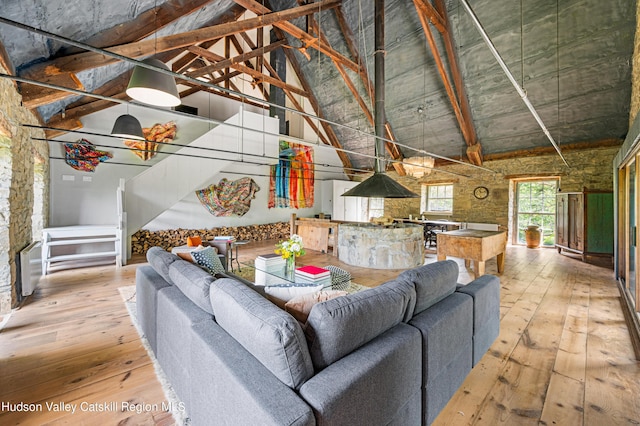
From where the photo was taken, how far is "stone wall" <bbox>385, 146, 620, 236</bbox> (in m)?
6.52

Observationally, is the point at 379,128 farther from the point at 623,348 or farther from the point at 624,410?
the point at 624,410

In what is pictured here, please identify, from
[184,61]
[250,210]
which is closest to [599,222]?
[250,210]

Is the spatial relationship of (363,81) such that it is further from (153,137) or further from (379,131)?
(153,137)

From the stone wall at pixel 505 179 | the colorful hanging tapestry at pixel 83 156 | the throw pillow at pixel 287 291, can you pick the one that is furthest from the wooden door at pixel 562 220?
the colorful hanging tapestry at pixel 83 156

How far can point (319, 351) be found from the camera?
3.99 ft

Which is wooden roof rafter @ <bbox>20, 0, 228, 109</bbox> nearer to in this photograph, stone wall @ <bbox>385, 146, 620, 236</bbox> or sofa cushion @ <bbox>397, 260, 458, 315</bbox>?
sofa cushion @ <bbox>397, 260, 458, 315</bbox>

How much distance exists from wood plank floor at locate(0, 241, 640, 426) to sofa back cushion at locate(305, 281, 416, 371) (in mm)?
865

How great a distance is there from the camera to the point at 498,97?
6.51 metres

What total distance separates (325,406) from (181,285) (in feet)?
4.60

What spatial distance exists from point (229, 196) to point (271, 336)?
25.0 feet

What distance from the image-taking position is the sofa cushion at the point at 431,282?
1.77m

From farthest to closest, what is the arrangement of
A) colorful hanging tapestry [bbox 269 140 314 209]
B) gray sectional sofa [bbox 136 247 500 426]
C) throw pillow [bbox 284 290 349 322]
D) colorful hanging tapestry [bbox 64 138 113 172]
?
colorful hanging tapestry [bbox 269 140 314 209] < colorful hanging tapestry [bbox 64 138 113 172] < throw pillow [bbox 284 290 349 322] < gray sectional sofa [bbox 136 247 500 426]

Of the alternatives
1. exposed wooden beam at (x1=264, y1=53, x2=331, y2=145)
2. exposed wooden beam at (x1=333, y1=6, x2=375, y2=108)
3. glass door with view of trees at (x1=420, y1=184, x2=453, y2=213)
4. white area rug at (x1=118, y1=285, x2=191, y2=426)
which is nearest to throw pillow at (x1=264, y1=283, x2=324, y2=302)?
white area rug at (x1=118, y1=285, x2=191, y2=426)

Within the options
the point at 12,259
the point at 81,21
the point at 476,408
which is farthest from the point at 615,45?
the point at 12,259
